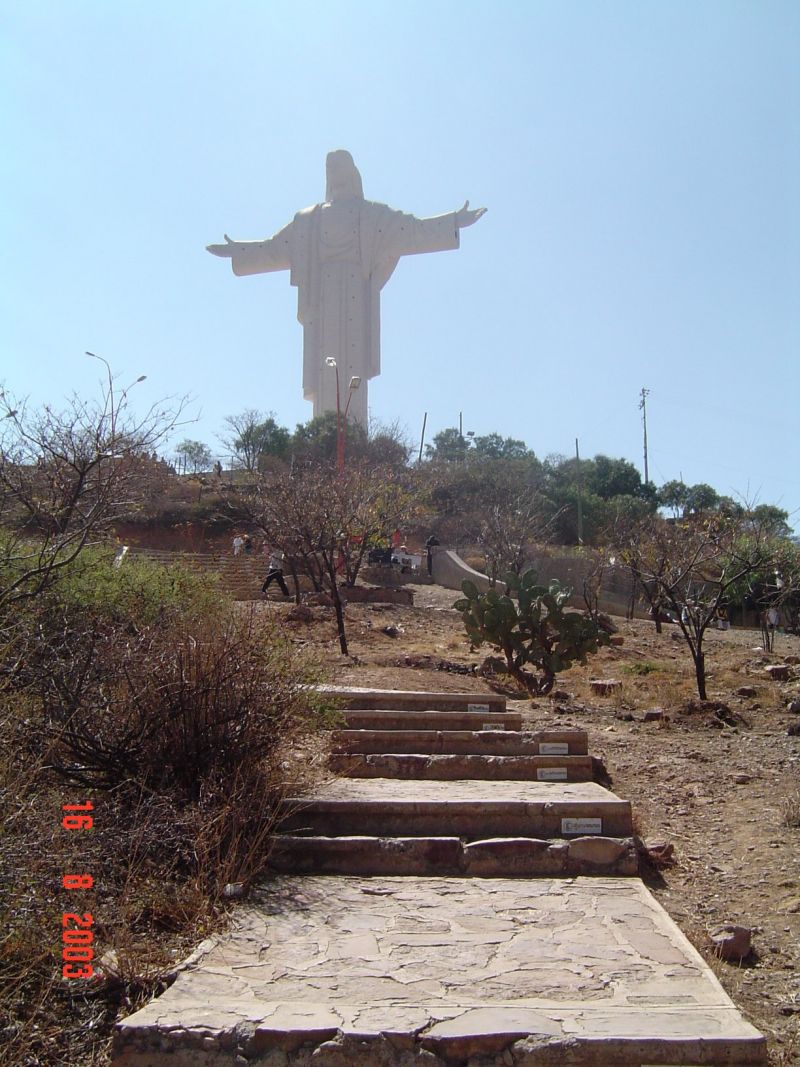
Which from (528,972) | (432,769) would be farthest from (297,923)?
(432,769)

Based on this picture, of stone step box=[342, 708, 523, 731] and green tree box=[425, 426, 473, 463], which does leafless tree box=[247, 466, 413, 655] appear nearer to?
stone step box=[342, 708, 523, 731]

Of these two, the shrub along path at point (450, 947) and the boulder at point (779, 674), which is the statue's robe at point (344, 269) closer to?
the boulder at point (779, 674)

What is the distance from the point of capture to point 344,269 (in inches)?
1612

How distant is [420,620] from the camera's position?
20.1 metres

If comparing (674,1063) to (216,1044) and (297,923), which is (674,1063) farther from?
(297,923)

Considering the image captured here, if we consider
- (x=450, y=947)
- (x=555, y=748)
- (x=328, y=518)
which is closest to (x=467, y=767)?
(x=555, y=748)

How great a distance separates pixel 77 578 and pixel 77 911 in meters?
5.40

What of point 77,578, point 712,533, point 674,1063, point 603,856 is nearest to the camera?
point 674,1063

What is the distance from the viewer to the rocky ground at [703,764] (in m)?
4.71

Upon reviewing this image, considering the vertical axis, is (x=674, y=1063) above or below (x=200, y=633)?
below

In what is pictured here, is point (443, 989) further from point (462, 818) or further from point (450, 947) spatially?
point (462, 818)

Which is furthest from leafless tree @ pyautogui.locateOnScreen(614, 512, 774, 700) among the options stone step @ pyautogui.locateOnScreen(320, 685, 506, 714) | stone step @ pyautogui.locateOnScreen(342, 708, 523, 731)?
stone step @ pyautogui.locateOnScreen(342, 708, 523, 731)

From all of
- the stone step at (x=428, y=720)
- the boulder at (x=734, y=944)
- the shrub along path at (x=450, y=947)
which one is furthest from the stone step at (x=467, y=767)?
the boulder at (x=734, y=944)

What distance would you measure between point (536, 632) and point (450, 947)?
914cm
